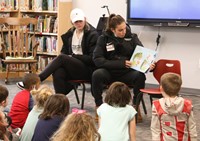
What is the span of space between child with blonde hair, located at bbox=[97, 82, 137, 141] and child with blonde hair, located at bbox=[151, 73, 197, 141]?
186mm

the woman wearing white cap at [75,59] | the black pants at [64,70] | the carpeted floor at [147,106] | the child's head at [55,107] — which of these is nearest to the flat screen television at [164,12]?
the carpeted floor at [147,106]

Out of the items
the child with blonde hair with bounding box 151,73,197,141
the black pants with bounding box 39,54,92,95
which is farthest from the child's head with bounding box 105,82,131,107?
the black pants with bounding box 39,54,92,95

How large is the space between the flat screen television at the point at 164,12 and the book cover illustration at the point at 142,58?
62.3 inches

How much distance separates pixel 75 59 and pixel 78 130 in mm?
2641

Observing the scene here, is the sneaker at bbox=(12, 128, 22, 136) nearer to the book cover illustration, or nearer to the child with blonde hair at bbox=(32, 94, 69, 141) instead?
the child with blonde hair at bbox=(32, 94, 69, 141)

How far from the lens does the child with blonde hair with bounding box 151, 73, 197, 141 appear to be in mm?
2475

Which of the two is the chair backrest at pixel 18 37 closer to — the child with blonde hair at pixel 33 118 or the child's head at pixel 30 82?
the child's head at pixel 30 82

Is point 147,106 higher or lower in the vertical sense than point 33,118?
lower

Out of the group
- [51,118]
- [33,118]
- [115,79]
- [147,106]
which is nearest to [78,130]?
[51,118]

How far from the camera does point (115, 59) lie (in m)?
4.08

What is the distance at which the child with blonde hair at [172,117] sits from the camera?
247 centimetres

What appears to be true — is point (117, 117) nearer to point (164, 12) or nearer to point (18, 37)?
point (164, 12)

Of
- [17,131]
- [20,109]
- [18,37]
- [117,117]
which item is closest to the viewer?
[117,117]

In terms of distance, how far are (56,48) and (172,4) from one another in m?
2.09
